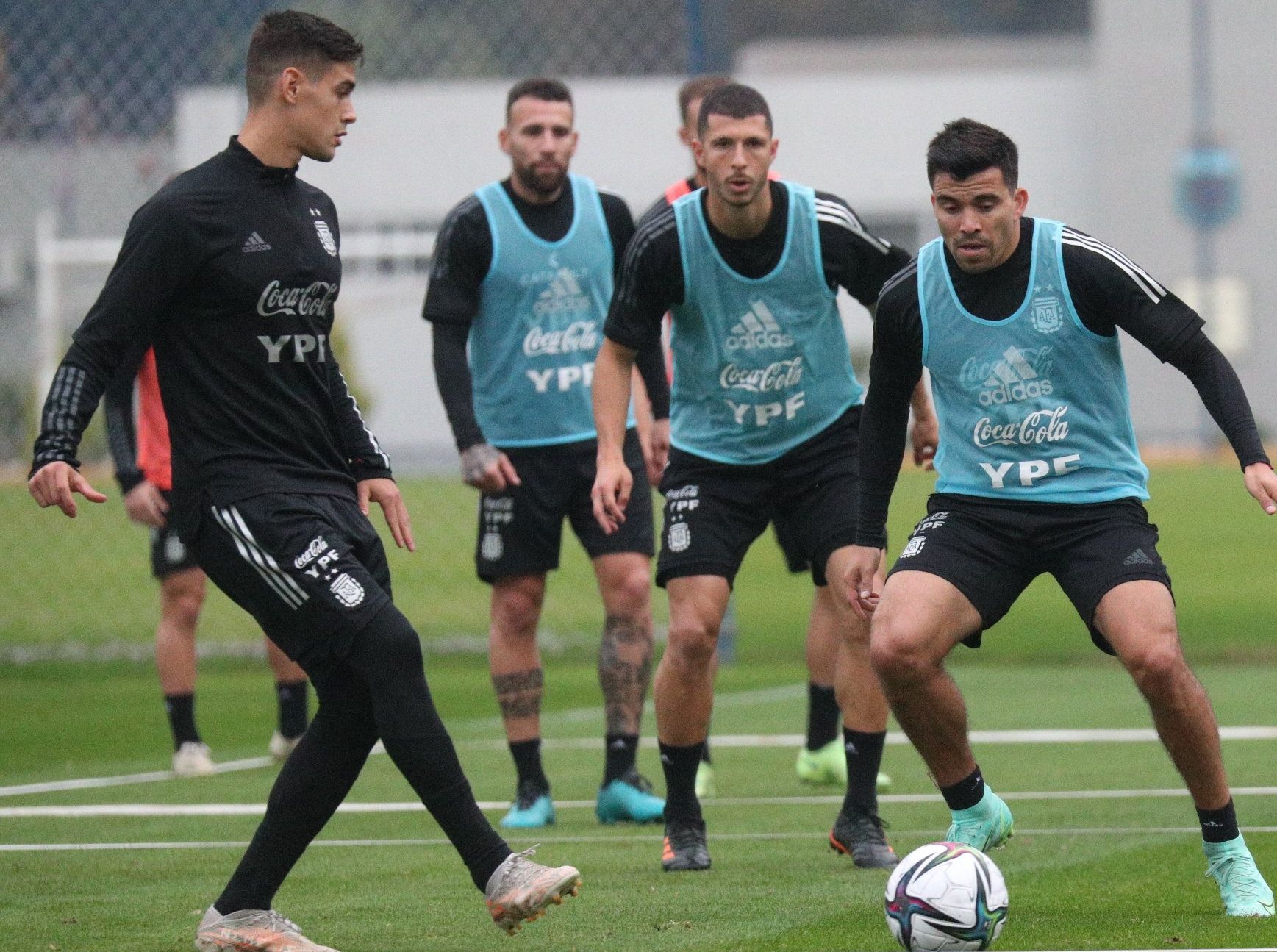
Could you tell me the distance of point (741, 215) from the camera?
20.7 ft

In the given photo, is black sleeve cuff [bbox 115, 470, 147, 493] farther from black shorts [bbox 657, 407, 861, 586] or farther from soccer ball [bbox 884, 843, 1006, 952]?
soccer ball [bbox 884, 843, 1006, 952]

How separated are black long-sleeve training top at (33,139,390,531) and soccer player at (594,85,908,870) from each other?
1418mm

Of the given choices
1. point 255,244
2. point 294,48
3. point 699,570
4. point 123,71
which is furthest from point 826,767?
point 123,71

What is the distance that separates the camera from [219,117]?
1395 cm

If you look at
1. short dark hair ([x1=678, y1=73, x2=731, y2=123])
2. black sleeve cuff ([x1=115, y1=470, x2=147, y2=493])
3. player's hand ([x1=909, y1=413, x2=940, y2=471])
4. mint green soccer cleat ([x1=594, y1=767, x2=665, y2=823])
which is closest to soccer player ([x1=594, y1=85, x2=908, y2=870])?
player's hand ([x1=909, y1=413, x2=940, y2=471])

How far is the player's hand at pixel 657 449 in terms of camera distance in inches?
305

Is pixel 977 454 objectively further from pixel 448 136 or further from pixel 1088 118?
pixel 1088 118

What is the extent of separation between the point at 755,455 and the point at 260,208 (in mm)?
2051

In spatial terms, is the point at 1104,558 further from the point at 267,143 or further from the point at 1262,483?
the point at 267,143

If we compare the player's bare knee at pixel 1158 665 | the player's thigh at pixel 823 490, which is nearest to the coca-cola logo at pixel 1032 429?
the player's bare knee at pixel 1158 665

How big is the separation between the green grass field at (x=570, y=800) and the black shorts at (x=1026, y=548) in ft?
2.58

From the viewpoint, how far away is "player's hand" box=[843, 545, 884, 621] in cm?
572

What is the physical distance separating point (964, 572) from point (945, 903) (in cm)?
104

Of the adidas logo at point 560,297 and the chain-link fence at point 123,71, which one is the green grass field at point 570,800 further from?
the chain-link fence at point 123,71
